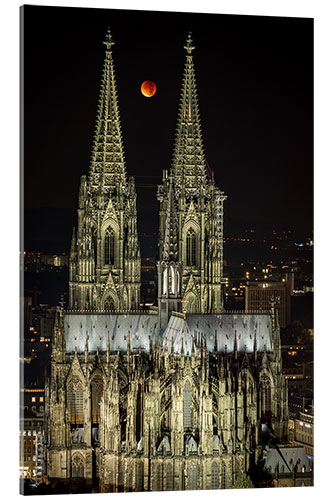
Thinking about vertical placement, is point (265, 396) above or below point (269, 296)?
below

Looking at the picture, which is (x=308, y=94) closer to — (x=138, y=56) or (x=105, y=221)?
(x=138, y=56)

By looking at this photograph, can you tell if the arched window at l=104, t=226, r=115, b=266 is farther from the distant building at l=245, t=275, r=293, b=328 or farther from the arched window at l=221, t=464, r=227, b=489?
the arched window at l=221, t=464, r=227, b=489

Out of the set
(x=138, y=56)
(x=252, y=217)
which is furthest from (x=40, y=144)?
(x=252, y=217)

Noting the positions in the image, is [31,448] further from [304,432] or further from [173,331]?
[304,432]

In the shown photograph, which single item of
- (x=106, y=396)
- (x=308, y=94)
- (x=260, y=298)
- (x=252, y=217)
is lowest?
(x=106, y=396)

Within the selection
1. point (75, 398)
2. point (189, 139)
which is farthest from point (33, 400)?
point (189, 139)

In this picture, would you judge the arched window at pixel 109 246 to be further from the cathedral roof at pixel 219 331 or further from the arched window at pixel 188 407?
the arched window at pixel 188 407

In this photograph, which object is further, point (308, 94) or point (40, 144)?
point (308, 94)
